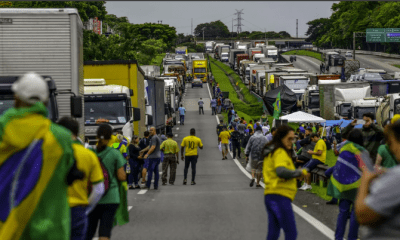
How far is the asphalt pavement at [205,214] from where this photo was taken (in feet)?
33.7

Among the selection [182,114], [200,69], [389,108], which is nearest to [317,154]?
[389,108]

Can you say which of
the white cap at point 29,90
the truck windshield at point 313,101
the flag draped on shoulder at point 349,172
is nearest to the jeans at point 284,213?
the flag draped on shoulder at point 349,172

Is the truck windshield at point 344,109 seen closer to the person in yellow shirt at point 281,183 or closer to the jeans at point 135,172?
the jeans at point 135,172

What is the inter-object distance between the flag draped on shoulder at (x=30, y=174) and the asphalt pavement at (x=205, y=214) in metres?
5.68

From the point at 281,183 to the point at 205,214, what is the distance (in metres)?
5.00

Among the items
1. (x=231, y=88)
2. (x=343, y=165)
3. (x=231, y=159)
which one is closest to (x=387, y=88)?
(x=231, y=159)

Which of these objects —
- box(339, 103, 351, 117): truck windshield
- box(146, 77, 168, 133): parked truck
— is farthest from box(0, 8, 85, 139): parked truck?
box(339, 103, 351, 117): truck windshield

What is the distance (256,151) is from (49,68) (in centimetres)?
539

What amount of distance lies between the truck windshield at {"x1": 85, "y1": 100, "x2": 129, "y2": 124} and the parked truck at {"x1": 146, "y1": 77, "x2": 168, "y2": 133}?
8355 millimetres

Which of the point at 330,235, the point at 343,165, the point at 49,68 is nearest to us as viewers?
the point at 343,165

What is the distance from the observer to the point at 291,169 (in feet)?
24.8

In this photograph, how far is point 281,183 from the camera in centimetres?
758

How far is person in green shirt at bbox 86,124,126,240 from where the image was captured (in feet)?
24.3

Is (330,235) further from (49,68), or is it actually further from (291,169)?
(49,68)
